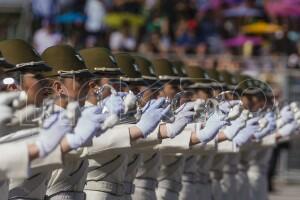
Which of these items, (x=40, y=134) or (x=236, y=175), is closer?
(x=40, y=134)

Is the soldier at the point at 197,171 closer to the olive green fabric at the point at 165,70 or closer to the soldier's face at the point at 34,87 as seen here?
the olive green fabric at the point at 165,70

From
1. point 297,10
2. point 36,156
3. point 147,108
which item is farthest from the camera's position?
point 297,10

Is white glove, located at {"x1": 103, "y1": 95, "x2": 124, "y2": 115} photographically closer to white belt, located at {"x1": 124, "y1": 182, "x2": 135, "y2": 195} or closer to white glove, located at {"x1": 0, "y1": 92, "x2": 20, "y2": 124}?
white glove, located at {"x1": 0, "y1": 92, "x2": 20, "y2": 124}

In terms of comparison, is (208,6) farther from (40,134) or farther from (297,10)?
(40,134)

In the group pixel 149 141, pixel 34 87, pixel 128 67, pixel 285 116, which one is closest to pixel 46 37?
pixel 285 116

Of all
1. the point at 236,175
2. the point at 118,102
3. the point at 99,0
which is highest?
the point at 99,0

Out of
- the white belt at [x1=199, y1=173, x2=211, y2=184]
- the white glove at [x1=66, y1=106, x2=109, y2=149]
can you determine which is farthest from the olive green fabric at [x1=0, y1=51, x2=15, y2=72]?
the white belt at [x1=199, y1=173, x2=211, y2=184]

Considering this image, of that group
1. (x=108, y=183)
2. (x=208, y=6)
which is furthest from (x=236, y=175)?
(x=208, y=6)

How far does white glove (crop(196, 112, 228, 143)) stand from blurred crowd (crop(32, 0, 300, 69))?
1489 centimetres

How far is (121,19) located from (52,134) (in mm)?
21107

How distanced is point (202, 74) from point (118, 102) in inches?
273

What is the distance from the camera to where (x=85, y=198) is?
10438 millimetres

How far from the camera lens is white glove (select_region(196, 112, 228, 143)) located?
10.9m

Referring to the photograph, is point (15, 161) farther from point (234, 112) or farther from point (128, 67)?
point (128, 67)
